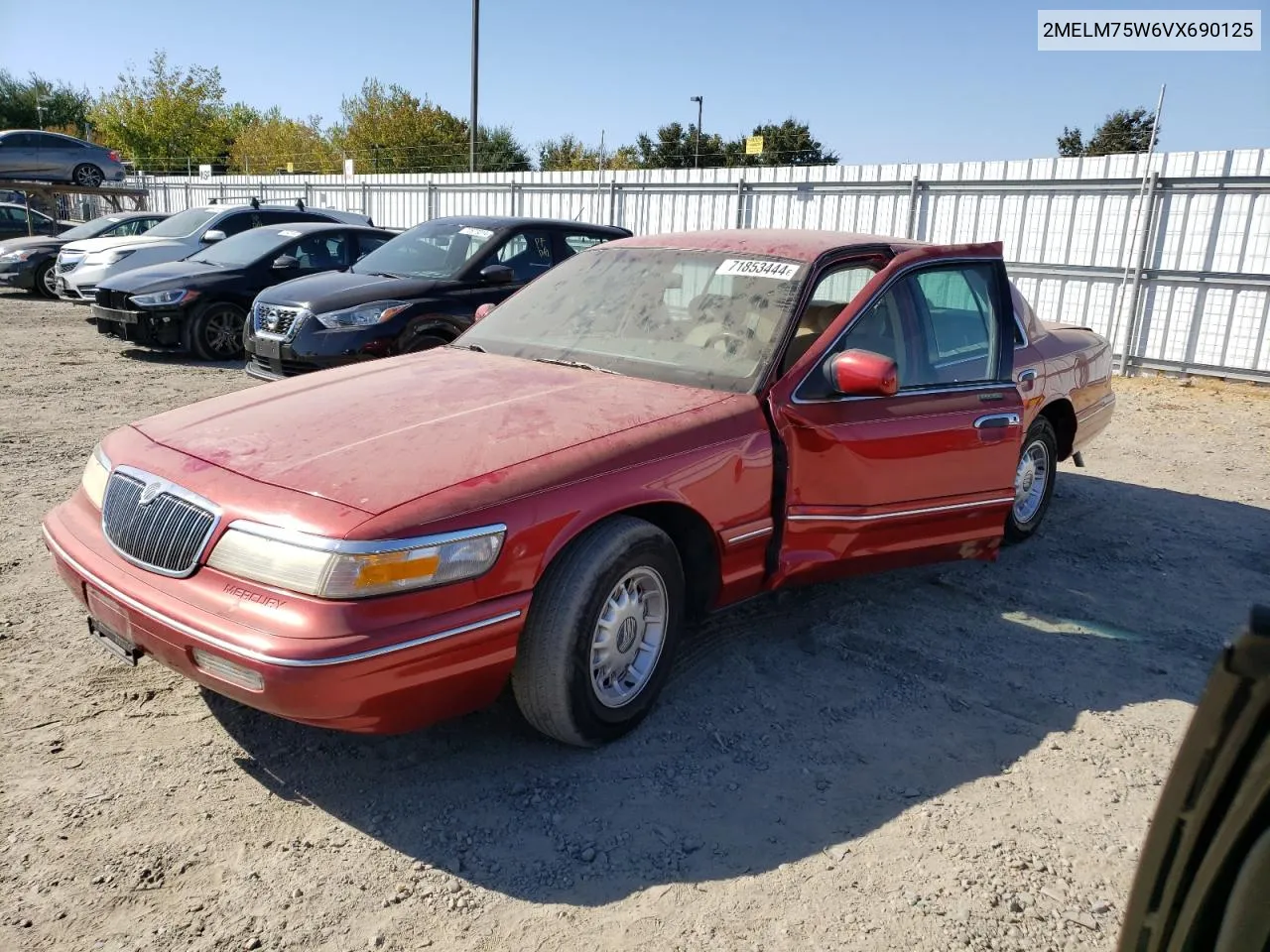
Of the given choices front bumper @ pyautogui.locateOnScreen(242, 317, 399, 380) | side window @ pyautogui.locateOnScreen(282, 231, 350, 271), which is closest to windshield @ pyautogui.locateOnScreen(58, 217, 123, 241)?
side window @ pyautogui.locateOnScreen(282, 231, 350, 271)

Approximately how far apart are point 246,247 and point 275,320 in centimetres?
361

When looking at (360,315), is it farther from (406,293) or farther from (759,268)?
(759,268)

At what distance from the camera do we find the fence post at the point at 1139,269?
11.5 meters

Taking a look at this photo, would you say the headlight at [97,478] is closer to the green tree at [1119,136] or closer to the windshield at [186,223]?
the windshield at [186,223]

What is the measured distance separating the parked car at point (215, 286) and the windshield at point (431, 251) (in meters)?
2.13

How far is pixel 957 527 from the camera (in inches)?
170

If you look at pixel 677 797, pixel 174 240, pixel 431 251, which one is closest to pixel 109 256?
pixel 174 240

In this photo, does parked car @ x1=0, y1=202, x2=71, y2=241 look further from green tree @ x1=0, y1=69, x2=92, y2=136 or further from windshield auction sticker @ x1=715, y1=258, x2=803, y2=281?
green tree @ x1=0, y1=69, x2=92, y2=136

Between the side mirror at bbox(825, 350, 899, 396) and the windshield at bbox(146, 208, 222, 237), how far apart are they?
12707mm

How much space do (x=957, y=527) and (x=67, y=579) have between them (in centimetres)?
354

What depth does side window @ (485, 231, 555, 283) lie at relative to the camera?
28.0 ft

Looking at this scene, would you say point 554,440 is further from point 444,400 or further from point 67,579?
point 67,579

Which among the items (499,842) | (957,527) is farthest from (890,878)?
(957,527)

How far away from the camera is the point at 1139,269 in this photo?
11.6m
